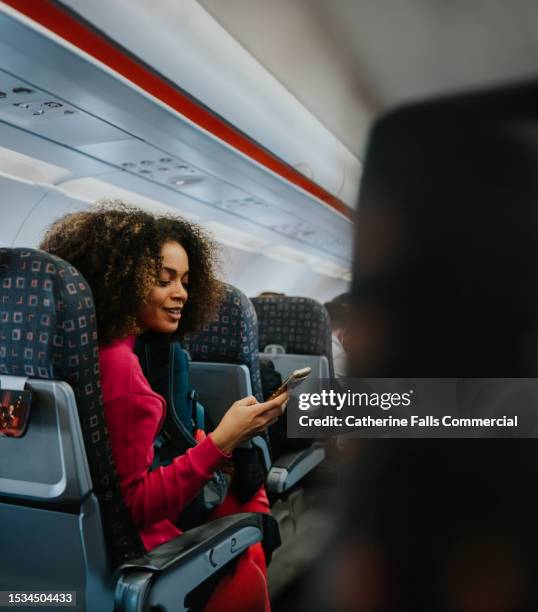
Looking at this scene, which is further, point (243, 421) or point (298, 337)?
point (298, 337)

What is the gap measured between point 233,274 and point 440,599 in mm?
5291

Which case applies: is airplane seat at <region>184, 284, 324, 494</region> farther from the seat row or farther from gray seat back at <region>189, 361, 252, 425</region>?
the seat row

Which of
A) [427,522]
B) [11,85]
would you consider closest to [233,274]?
[11,85]

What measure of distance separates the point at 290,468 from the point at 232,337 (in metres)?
0.73

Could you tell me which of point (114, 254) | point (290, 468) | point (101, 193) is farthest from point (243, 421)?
point (101, 193)

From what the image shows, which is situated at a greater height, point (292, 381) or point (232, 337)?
point (232, 337)

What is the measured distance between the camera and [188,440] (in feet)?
5.14

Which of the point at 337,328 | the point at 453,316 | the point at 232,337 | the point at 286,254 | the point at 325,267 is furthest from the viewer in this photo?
the point at 325,267

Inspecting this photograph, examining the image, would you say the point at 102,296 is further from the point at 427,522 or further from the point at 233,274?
the point at 233,274

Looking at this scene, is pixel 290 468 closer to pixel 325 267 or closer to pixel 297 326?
pixel 297 326

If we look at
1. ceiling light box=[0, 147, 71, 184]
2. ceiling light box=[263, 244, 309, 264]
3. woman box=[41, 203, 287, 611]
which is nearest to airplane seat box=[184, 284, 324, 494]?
woman box=[41, 203, 287, 611]

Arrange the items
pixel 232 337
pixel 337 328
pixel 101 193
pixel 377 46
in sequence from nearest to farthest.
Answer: pixel 232 337 → pixel 377 46 → pixel 337 328 → pixel 101 193

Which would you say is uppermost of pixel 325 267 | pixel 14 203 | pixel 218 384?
pixel 325 267

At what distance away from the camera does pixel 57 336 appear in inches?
43.9
